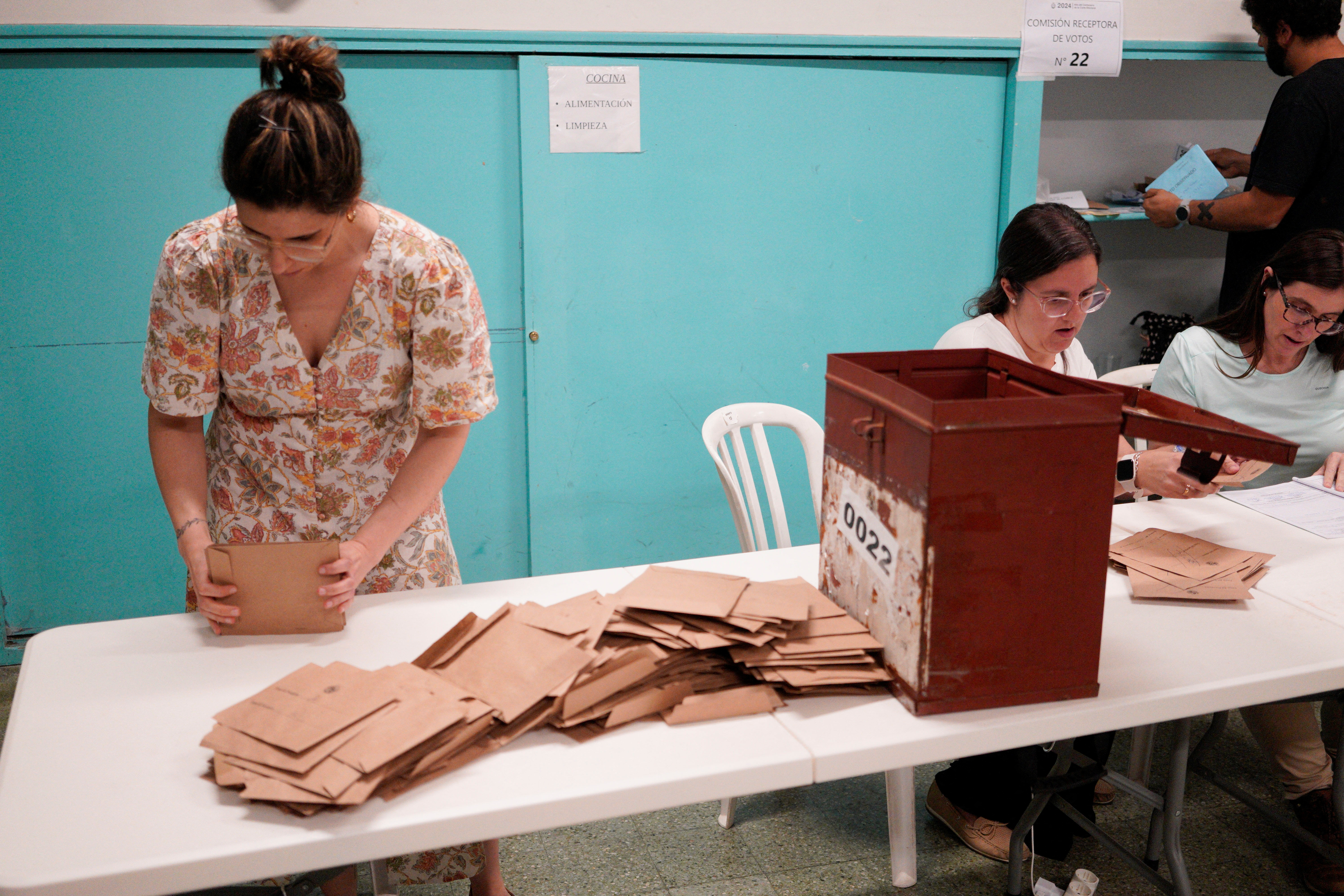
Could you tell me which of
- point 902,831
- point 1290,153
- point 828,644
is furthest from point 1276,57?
point 828,644

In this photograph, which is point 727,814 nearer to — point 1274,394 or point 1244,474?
point 1244,474

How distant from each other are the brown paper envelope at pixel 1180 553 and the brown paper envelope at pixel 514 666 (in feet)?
3.22

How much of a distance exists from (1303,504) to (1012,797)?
84 centimetres

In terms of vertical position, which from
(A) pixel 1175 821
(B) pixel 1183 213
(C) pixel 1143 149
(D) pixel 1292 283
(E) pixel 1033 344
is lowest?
(A) pixel 1175 821

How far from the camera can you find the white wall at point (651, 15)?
2.40 meters

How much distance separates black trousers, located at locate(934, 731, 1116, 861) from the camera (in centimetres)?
204

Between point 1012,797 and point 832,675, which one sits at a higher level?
point 832,675

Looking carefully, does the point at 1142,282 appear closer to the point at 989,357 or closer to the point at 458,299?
the point at 989,357

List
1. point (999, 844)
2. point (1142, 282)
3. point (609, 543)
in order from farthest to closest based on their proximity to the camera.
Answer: point (1142, 282) → point (609, 543) → point (999, 844)

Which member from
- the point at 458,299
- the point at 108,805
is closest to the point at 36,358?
the point at 458,299

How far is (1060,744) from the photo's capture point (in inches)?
69.2

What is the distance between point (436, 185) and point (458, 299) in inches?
53.0

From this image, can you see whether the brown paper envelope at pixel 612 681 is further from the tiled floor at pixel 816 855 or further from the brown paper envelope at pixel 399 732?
the tiled floor at pixel 816 855

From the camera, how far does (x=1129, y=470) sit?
1925 millimetres
